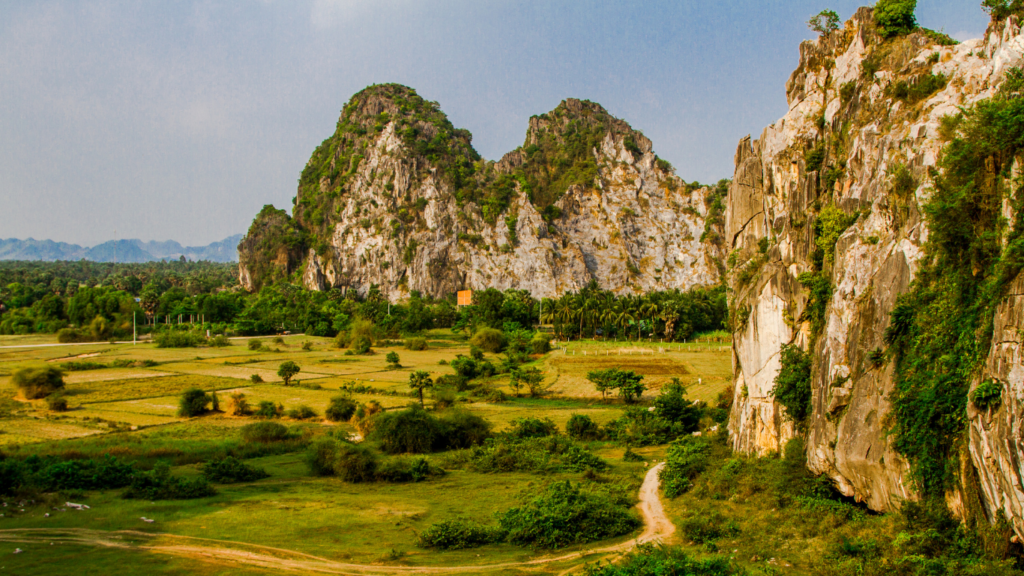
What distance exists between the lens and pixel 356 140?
178250 millimetres

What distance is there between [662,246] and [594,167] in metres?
A: 29.7

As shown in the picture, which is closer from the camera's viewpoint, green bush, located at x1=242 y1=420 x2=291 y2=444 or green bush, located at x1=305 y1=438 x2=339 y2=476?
green bush, located at x1=305 y1=438 x2=339 y2=476

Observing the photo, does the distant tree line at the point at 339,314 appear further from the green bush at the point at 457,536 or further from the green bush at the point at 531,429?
the green bush at the point at 457,536

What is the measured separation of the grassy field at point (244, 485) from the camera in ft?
58.0

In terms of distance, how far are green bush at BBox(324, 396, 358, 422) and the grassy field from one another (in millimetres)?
790

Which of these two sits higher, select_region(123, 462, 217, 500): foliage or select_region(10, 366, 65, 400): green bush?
select_region(10, 366, 65, 400): green bush

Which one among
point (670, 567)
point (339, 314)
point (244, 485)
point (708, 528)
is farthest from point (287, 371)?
point (339, 314)

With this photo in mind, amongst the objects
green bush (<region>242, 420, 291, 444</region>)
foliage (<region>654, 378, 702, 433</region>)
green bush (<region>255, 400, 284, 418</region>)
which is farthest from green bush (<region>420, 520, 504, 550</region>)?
green bush (<region>255, 400, 284, 418</region>)

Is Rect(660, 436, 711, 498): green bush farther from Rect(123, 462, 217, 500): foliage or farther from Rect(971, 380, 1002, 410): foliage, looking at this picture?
Rect(123, 462, 217, 500): foliage

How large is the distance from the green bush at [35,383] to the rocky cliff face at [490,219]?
110m

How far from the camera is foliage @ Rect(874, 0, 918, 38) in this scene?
2514 cm

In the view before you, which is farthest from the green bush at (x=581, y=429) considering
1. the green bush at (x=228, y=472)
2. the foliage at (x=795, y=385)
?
the green bush at (x=228, y=472)

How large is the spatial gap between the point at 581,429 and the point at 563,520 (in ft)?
61.2

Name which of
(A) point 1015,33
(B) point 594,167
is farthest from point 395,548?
(B) point 594,167
